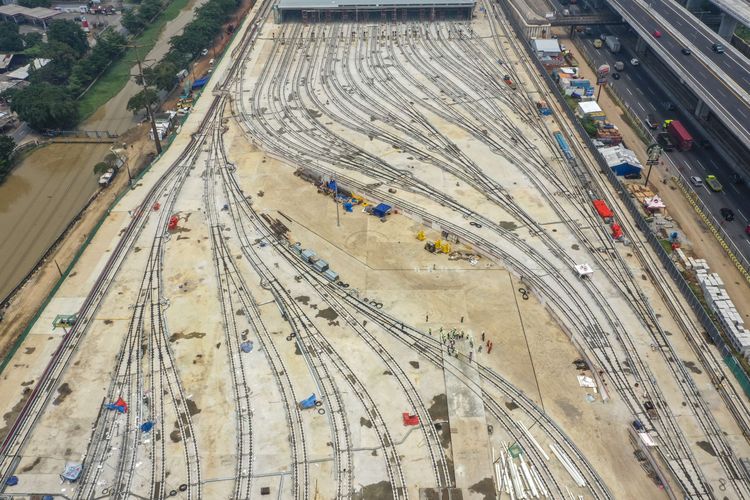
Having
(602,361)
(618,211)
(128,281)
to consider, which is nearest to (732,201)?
(618,211)

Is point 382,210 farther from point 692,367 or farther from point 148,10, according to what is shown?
point 148,10

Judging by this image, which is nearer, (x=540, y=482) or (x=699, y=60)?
(x=540, y=482)

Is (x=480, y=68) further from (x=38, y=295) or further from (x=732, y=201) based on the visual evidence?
(x=38, y=295)

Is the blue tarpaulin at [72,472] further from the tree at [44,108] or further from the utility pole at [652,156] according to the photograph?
the utility pole at [652,156]

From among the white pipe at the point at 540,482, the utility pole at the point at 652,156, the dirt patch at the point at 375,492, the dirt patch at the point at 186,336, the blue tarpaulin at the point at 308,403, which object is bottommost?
the white pipe at the point at 540,482

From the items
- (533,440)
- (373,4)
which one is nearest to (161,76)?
(373,4)

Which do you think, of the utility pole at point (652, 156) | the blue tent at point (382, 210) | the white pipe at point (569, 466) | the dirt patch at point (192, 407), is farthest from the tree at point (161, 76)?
the white pipe at point (569, 466)
